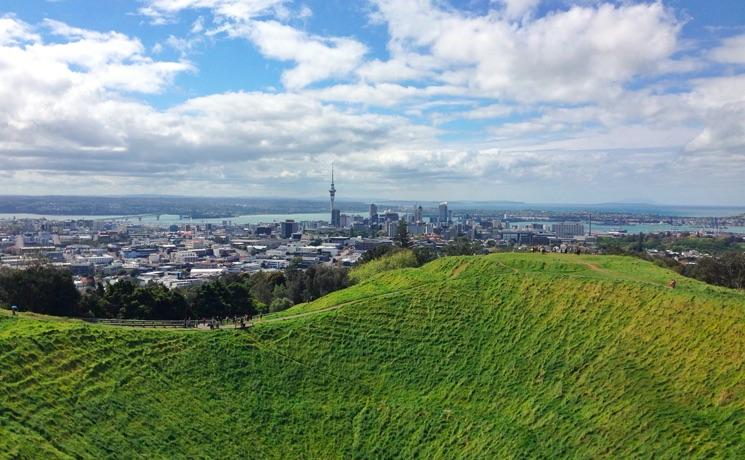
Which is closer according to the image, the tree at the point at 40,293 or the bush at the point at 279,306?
the tree at the point at 40,293

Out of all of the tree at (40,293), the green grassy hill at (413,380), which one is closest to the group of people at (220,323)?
the green grassy hill at (413,380)

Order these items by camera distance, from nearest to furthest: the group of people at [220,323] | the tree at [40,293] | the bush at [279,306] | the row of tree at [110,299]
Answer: the group of people at [220,323] < the row of tree at [110,299] < the tree at [40,293] < the bush at [279,306]

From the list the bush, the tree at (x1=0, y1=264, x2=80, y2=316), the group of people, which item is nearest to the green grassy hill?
the group of people

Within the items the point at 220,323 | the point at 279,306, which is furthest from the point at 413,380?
the point at 279,306

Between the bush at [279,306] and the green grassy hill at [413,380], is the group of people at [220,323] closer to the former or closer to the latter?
the green grassy hill at [413,380]

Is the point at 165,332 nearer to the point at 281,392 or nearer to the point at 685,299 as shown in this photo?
the point at 281,392

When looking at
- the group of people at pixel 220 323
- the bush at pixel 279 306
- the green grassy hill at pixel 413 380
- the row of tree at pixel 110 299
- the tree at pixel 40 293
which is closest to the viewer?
the green grassy hill at pixel 413 380

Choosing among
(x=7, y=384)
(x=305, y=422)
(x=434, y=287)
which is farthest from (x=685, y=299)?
(x=7, y=384)

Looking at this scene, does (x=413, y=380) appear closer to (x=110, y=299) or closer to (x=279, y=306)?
(x=279, y=306)
